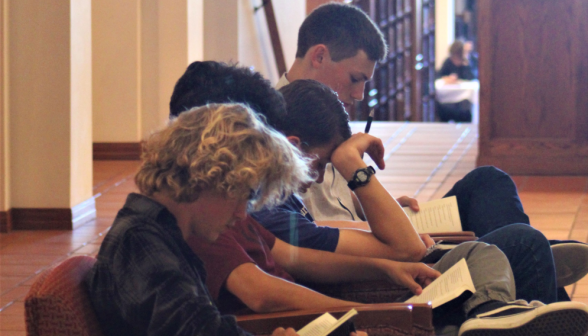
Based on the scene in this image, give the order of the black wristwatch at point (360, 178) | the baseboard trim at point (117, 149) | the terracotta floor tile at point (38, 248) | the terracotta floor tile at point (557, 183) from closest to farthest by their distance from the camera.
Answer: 1. the black wristwatch at point (360, 178)
2. the terracotta floor tile at point (38, 248)
3. the terracotta floor tile at point (557, 183)
4. the baseboard trim at point (117, 149)

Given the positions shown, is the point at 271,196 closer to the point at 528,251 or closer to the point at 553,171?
the point at 528,251

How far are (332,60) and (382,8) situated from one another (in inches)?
345

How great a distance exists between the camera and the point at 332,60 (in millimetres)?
2428

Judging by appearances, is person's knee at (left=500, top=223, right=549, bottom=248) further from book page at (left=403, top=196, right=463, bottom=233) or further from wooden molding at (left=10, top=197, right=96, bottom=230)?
wooden molding at (left=10, top=197, right=96, bottom=230)

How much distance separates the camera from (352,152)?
177 cm

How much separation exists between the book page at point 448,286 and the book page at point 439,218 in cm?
49

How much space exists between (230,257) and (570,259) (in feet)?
3.78

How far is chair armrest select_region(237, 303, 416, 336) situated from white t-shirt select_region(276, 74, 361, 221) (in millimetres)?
807

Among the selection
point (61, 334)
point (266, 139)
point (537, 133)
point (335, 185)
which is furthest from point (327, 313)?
point (537, 133)

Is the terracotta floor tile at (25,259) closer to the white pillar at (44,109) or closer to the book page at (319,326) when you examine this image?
the white pillar at (44,109)

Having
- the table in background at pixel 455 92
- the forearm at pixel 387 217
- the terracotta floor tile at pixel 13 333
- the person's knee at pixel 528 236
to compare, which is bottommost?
the terracotta floor tile at pixel 13 333

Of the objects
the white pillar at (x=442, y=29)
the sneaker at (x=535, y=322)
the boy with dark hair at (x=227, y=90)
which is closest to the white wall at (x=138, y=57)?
the boy with dark hair at (x=227, y=90)

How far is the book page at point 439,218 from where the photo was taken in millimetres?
2113

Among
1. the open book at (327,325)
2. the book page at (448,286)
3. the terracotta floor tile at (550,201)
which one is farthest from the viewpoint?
the terracotta floor tile at (550,201)
